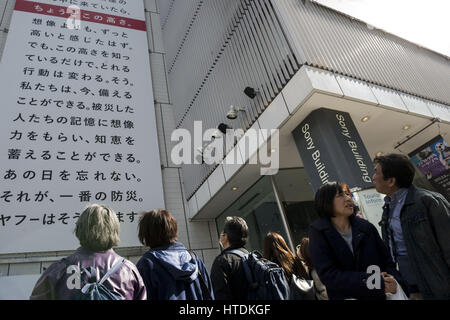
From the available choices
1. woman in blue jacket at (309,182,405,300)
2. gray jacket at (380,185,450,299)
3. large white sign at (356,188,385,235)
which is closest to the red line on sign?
large white sign at (356,188,385,235)

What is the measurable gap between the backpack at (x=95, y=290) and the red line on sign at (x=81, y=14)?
8045mm

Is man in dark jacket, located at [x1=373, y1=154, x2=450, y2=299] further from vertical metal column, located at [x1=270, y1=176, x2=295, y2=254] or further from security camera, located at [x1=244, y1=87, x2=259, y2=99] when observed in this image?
vertical metal column, located at [x1=270, y1=176, x2=295, y2=254]

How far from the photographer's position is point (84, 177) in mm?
5906

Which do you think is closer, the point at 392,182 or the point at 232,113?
the point at 392,182

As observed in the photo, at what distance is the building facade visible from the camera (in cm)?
488

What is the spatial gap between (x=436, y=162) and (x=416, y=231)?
512cm

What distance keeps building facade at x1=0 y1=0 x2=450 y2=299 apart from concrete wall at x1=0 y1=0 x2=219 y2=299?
0.08 ft

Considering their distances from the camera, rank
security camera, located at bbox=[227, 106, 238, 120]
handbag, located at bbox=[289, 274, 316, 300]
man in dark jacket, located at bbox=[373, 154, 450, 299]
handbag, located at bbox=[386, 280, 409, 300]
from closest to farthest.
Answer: handbag, located at bbox=[386, 280, 409, 300]
man in dark jacket, located at bbox=[373, 154, 450, 299]
handbag, located at bbox=[289, 274, 316, 300]
security camera, located at bbox=[227, 106, 238, 120]

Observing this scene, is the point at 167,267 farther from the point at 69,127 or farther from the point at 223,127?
the point at 69,127

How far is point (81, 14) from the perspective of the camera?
8086 millimetres

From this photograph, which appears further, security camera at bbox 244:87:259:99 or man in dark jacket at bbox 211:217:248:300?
security camera at bbox 244:87:259:99

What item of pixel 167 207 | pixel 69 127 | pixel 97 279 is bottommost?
pixel 97 279

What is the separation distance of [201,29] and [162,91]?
75.2 inches

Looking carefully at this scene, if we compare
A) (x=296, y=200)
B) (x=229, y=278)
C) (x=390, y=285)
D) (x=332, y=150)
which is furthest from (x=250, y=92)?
(x=390, y=285)
